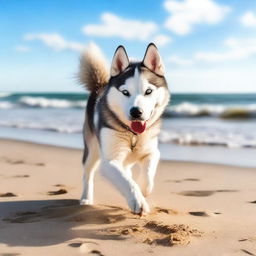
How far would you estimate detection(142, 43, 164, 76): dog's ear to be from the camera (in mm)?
3633

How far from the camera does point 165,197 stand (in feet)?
14.4

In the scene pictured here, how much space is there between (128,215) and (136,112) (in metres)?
0.82

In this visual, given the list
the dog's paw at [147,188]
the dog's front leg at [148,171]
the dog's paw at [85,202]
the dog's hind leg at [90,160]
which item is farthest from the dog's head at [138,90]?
the dog's paw at [85,202]

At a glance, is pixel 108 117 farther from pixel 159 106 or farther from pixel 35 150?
pixel 35 150

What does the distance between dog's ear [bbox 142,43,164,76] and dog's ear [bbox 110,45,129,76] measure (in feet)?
0.52

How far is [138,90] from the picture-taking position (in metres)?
3.44

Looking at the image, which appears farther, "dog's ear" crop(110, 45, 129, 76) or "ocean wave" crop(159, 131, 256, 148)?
"ocean wave" crop(159, 131, 256, 148)

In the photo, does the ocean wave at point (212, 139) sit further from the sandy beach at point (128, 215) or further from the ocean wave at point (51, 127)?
the ocean wave at point (51, 127)

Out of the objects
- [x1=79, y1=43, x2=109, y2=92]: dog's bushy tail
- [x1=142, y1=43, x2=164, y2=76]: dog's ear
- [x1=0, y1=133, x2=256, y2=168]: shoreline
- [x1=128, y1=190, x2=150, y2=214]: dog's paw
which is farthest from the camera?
[x1=0, y1=133, x2=256, y2=168]: shoreline

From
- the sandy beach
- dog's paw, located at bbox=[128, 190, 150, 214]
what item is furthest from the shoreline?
dog's paw, located at bbox=[128, 190, 150, 214]

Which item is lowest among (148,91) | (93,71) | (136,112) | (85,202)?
(85,202)

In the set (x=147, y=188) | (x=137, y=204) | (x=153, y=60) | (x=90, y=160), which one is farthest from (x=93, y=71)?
(x=137, y=204)

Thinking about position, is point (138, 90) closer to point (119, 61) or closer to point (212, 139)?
point (119, 61)

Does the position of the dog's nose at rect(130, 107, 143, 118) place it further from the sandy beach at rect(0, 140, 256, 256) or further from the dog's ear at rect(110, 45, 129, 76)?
the sandy beach at rect(0, 140, 256, 256)
